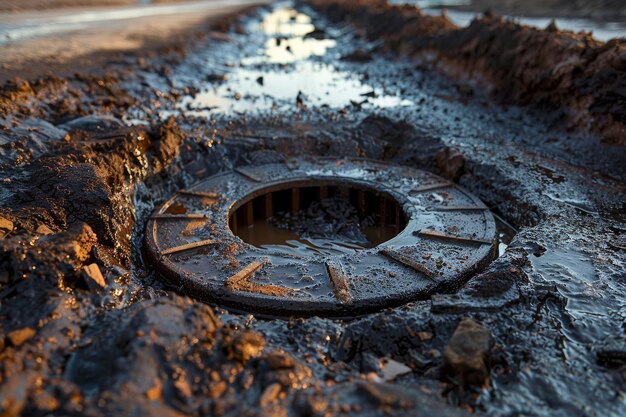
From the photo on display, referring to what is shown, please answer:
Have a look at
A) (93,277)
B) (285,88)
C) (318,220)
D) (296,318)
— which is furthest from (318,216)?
(285,88)

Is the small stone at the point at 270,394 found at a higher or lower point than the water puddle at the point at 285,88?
higher

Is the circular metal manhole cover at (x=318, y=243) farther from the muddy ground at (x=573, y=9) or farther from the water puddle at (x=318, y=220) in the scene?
the muddy ground at (x=573, y=9)

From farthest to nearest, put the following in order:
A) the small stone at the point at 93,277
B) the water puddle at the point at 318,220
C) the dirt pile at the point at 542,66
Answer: the dirt pile at the point at 542,66, the water puddle at the point at 318,220, the small stone at the point at 93,277

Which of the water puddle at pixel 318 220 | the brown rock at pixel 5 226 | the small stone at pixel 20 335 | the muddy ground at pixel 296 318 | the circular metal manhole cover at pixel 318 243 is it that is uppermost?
the brown rock at pixel 5 226

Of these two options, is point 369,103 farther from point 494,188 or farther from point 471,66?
point 494,188

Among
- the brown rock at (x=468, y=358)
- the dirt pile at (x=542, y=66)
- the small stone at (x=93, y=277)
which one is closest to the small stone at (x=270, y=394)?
the brown rock at (x=468, y=358)

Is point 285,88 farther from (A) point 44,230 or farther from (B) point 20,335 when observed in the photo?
(B) point 20,335

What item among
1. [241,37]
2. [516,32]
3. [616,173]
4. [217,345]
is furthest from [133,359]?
[241,37]
